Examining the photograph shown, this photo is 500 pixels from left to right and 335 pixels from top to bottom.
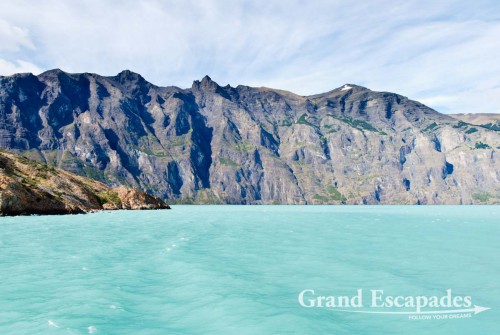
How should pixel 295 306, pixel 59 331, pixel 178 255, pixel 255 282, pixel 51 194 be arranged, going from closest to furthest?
pixel 59 331, pixel 295 306, pixel 255 282, pixel 178 255, pixel 51 194

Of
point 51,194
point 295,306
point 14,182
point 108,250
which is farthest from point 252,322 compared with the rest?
point 51,194

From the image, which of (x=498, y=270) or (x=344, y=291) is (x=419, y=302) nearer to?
(x=344, y=291)

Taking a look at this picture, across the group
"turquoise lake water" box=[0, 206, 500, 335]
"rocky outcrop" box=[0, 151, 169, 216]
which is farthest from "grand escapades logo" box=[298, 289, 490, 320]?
"rocky outcrop" box=[0, 151, 169, 216]

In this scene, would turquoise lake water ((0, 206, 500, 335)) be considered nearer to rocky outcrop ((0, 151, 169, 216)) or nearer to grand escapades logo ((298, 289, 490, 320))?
grand escapades logo ((298, 289, 490, 320))

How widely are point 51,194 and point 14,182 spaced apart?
1666 centimetres

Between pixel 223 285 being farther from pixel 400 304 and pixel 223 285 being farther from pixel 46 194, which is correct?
pixel 46 194

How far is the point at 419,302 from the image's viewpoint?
22047mm

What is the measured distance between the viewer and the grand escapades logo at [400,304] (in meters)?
20.3

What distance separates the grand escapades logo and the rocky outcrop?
4029 inches

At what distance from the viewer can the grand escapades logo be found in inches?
798

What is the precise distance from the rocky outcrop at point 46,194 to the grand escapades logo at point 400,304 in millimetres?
102341

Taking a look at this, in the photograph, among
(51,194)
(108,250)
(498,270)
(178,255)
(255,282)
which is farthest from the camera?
(51,194)

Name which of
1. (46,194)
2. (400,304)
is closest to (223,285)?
(400,304)

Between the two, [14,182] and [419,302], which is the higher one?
[14,182]
